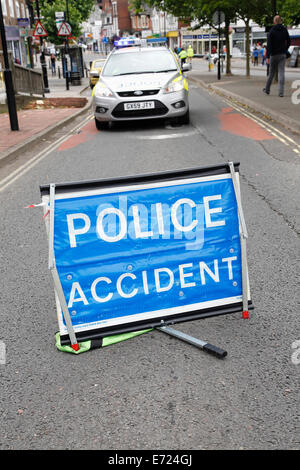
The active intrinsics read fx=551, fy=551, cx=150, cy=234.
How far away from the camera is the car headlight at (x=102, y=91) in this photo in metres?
12.4

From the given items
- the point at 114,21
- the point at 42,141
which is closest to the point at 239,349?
the point at 42,141

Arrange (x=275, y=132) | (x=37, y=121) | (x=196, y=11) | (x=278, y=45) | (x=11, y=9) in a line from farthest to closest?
(x=11, y=9) < (x=196, y=11) < (x=278, y=45) < (x=37, y=121) < (x=275, y=132)

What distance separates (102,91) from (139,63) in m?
1.58

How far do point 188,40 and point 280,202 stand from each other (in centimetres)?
9371

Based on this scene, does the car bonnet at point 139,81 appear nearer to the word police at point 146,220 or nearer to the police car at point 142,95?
the police car at point 142,95

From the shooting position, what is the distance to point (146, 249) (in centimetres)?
336

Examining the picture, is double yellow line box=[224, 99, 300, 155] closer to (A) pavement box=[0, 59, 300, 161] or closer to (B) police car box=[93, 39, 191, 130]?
(A) pavement box=[0, 59, 300, 161]

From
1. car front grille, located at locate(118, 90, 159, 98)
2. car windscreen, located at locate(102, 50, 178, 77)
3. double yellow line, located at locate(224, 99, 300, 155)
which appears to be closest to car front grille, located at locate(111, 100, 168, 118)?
car front grille, located at locate(118, 90, 159, 98)

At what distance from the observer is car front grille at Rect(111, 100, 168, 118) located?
1235 cm

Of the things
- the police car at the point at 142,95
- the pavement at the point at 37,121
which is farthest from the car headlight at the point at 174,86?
the pavement at the point at 37,121

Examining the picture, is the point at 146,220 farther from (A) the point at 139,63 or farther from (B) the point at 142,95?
(A) the point at 139,63

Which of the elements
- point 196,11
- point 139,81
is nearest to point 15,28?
point 196,11

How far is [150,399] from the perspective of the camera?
2789mm

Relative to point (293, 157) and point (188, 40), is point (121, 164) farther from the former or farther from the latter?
point (188, 40)
